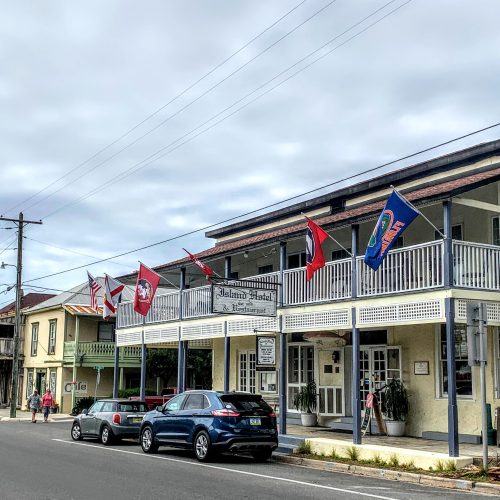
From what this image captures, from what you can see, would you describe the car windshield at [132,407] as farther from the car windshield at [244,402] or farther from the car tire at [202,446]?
the car windshield at [244,402]

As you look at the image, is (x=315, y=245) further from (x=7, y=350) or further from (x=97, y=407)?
(x=7, y=350)

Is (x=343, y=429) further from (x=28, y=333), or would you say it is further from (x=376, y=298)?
(x=28, y=333)

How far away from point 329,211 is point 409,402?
7933 mm

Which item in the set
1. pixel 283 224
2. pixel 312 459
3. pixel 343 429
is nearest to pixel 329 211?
pixel 283 224

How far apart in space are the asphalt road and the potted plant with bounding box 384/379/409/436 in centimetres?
456

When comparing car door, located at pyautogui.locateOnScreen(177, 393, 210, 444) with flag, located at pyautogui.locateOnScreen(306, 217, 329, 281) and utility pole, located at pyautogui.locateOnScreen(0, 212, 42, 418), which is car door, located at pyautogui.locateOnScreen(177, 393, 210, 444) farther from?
utility pole, located at pyautogui.locateOnScreen(0, 212, 42, 418)

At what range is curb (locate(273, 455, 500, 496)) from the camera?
1221 cm

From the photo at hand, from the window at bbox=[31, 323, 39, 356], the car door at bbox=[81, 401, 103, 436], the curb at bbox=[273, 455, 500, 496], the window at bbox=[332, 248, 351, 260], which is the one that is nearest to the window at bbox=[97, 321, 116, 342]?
the window at bbox=[31, 323, 39, 356]

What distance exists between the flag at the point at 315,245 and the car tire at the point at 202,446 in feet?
16.2

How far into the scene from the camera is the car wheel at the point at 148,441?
17906mm

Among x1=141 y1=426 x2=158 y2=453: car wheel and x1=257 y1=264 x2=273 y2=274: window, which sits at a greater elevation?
x1=257 y1=264 x2=273 y2=274: window

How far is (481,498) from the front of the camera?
1129cm

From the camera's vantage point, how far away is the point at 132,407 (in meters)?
20.8

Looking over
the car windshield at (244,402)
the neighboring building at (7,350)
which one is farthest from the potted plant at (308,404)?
the neighboring building at (7,350)
